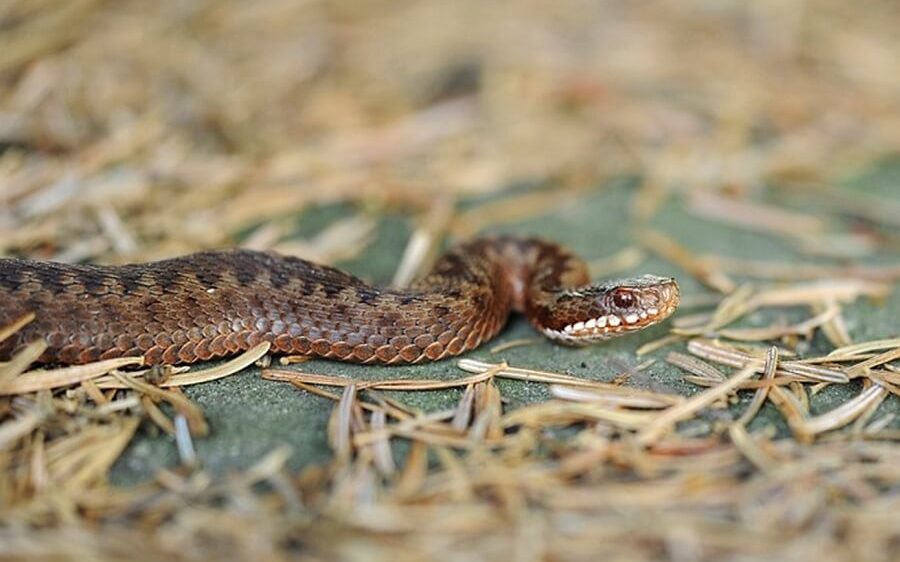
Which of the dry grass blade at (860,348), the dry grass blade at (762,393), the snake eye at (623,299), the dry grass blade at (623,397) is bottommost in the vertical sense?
the dry grass blade at (860,348)

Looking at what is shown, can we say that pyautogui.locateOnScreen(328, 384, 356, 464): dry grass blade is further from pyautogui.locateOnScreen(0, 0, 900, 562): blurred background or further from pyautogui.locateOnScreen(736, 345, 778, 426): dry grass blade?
pyautogui.locateOnScreen(736, 345, 778, 426): dry grass blade

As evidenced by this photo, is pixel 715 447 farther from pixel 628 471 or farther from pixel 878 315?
pixel 878 315

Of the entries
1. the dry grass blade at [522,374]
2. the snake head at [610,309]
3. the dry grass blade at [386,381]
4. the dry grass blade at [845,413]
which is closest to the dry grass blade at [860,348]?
the dry grass blade at [845,413]

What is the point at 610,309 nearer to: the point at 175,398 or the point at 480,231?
the point at 480,231

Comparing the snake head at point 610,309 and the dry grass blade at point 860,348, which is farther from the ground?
the snake head at point 610,309

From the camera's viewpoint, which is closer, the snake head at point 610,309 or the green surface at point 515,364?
the green surface at point 515,364

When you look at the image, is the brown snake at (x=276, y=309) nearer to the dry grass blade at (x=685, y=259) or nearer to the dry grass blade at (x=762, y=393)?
the dry grass blade at (x=762, y=393)

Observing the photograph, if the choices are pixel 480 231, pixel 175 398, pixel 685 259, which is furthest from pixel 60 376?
pixel 685 259

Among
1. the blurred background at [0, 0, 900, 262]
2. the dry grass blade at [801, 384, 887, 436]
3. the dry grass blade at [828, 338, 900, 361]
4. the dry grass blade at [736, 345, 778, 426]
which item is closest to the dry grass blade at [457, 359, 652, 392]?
the dry grass blade at [736, 345, 778, 426]
